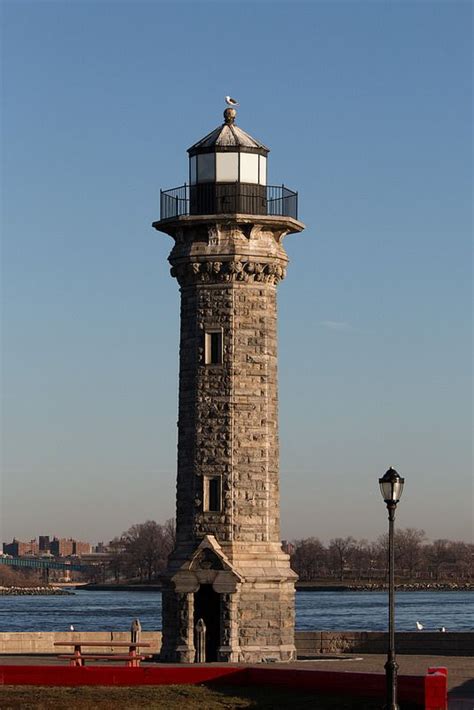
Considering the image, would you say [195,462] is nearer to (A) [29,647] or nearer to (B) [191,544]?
(B) [191,544]

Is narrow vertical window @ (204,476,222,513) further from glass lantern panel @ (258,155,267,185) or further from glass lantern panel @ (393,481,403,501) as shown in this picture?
glass lantern panel @ (393,481,403,501)

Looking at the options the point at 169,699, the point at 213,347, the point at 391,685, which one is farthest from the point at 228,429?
the point at 391,685

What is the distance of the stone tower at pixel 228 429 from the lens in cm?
4009

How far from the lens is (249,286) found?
40812mm

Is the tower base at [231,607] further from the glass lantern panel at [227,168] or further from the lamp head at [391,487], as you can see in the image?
the lamp head at [391,487]

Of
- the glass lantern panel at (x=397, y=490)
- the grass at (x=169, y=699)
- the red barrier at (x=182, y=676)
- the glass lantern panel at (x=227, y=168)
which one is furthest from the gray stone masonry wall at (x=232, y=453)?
the glass lantern panel at (x=397, y=490)

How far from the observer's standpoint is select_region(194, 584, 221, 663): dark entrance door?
40.2 m

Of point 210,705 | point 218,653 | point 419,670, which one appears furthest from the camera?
point 218,653

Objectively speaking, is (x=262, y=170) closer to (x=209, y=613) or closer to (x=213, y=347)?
(x=213, y=347)

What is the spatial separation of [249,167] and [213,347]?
433cm

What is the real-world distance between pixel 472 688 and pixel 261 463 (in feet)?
30.4

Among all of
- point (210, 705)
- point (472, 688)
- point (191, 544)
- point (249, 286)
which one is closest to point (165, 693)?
point (210, 705)

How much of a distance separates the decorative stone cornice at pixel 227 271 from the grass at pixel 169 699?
11.0 m

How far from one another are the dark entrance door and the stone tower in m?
0.02
